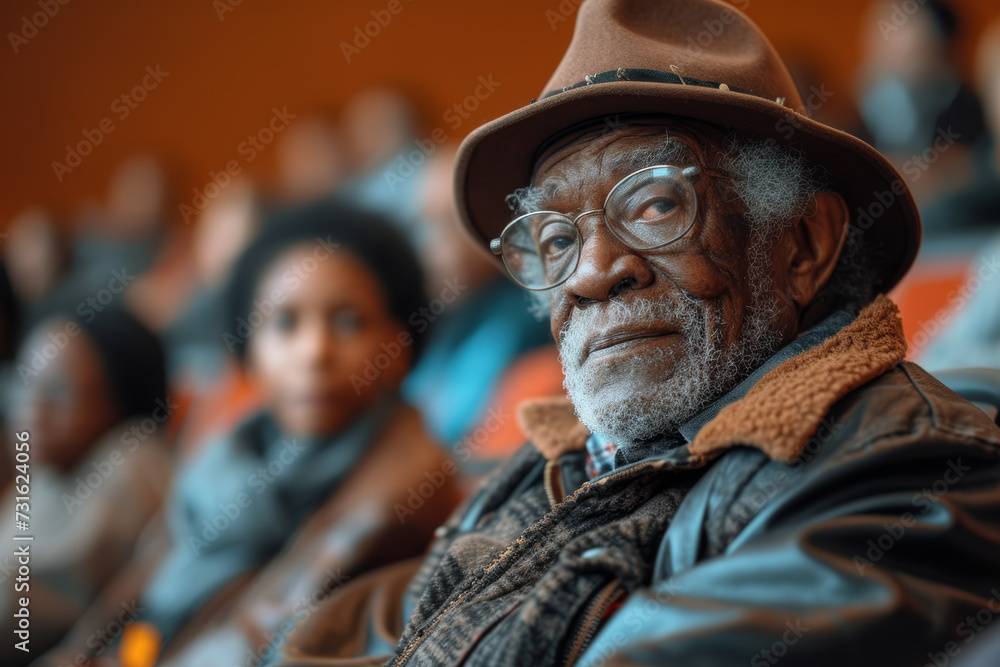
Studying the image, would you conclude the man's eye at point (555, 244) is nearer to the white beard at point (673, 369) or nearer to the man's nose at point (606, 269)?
the man's nose at point (606, 269)

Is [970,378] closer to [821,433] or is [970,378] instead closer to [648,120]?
[821,433]

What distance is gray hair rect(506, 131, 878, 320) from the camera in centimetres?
142

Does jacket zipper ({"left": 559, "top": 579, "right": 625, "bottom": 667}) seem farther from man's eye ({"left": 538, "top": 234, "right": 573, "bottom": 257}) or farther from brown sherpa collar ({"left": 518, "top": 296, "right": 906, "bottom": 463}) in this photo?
man's eye ({"left": 538, "top": 234, "right": 573, "bottom": 257})

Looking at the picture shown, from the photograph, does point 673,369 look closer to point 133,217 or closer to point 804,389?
point 804,389

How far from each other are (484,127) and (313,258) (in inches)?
62.5

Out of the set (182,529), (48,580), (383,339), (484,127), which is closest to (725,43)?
(484,127)

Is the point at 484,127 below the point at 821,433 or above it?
above

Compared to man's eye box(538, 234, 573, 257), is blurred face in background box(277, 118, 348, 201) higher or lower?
higher

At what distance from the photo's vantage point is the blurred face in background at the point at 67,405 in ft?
11.4

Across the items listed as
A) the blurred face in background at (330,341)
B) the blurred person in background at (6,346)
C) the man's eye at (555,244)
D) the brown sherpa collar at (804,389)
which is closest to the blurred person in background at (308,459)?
the blurred face in background at (330,341)

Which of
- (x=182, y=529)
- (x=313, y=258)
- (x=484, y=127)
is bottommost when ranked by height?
(x=182, y=529)

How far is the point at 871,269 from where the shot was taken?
5.31 ft

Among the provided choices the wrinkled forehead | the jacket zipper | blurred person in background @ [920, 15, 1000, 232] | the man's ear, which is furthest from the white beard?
blurred person in background @ [920, 15, 1000, 232]

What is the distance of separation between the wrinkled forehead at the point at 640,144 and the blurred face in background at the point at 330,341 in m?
1.56
